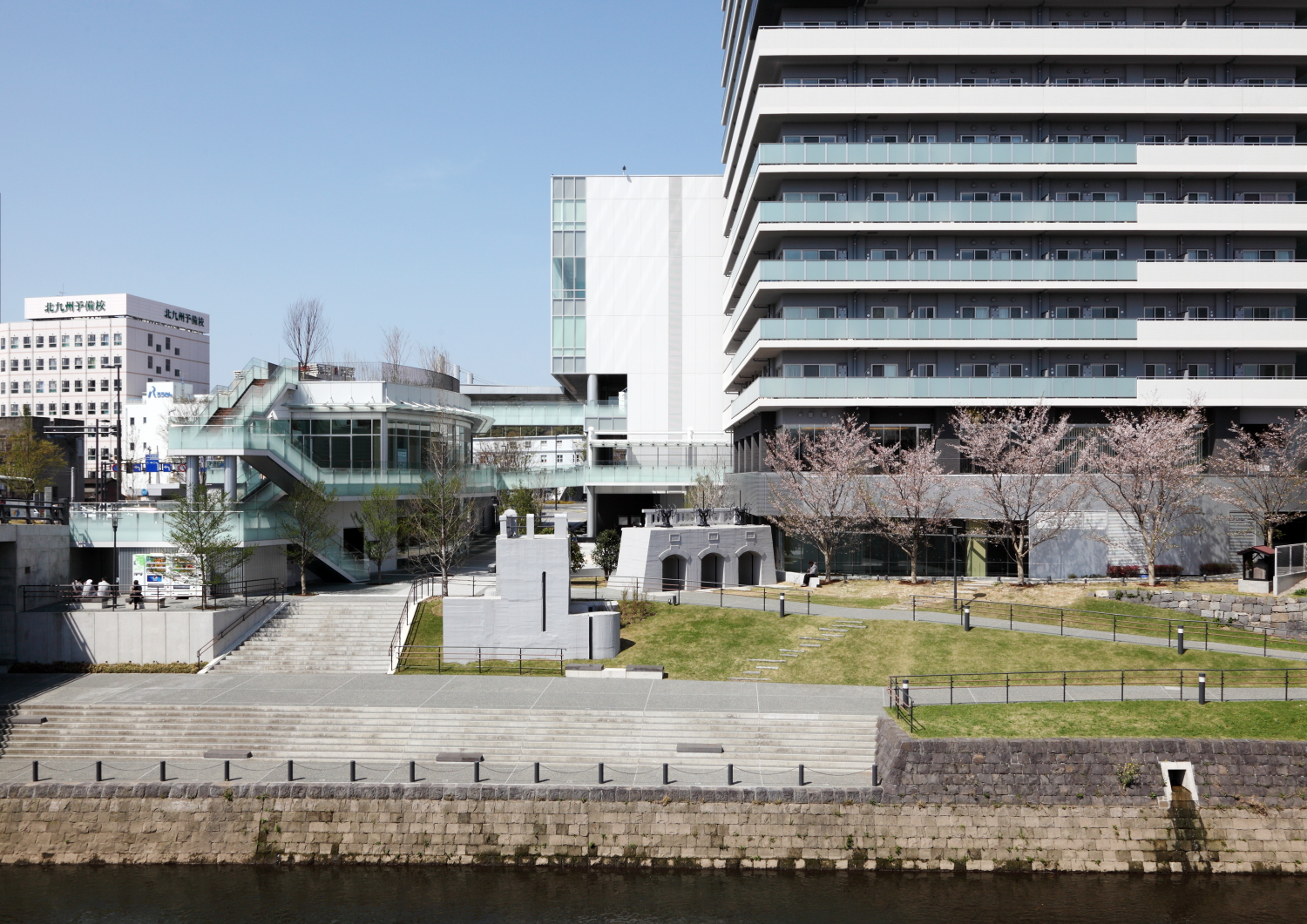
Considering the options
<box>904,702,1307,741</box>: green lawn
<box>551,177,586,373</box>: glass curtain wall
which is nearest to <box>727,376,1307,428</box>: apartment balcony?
<box>904,702,1307,741</box>: green lawn

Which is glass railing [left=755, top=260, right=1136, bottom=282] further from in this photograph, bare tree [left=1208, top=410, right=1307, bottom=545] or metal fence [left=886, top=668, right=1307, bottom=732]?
metal fence [left=886, top=668, right=1307, bottom=732]

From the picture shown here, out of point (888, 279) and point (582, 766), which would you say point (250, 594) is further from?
point (888, 279)

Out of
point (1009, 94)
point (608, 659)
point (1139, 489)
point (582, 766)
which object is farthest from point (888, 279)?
point (582, 766)

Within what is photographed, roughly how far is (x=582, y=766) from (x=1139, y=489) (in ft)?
102

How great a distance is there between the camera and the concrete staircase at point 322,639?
35.2 meters

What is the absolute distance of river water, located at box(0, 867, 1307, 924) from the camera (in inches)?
850

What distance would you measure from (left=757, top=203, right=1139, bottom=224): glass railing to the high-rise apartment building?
0.10 metres

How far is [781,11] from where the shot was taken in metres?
50.9

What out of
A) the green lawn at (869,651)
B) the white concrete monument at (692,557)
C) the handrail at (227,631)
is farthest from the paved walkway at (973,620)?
the handrail at (227,631)

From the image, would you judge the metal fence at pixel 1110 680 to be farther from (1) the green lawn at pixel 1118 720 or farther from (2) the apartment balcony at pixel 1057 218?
(2) the apartment balcony at pixel 1057 218

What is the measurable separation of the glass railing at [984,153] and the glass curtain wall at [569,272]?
107 ft

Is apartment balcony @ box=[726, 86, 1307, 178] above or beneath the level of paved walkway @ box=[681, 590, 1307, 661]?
above

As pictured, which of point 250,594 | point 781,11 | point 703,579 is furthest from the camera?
point 781,11

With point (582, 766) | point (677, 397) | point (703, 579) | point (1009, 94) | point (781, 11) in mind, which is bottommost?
point (582, 766)
